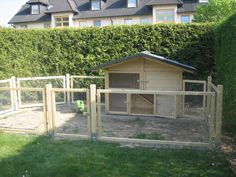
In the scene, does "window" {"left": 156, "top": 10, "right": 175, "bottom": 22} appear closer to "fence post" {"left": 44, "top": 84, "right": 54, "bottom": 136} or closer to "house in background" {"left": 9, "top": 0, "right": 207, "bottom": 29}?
"house in background" {"left": 9, "top": 0, "right": 207, "bottom": 29}

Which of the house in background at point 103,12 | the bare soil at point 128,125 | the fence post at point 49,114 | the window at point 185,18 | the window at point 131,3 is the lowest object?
the bare soil at point 128,125

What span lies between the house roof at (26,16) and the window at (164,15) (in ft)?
36.3

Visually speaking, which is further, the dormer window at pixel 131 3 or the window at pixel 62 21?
the window at pixel 62 21

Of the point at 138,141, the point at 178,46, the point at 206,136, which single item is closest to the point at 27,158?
the point at 138,141

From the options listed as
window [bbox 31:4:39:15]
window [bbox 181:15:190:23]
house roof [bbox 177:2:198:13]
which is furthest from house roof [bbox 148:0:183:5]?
window [bbox 31:4:39:15]

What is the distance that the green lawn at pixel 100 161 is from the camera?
14.1 feet

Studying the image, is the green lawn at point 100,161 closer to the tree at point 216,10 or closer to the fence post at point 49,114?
the fence post at point 49,114

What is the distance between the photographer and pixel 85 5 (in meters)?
26.5

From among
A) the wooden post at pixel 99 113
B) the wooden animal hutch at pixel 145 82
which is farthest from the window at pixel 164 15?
the wooden post at pixel 99 113

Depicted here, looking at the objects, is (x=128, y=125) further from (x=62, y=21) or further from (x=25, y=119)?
(x=62, y=21)

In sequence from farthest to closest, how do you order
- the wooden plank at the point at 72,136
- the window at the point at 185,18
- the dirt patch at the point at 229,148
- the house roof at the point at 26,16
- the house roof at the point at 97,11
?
the house roof at the point at 26,16 < the window at the point at 185,18 < the house roof at the point at 97,11 < the wooden plank at the point at 72,136 < the dirt patch at the point at 229,148

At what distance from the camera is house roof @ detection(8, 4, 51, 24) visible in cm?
2695

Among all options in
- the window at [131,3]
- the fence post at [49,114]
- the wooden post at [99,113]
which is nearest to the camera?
the wooden post at [99,113]

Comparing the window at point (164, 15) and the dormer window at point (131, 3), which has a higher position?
the dormer window at point (131, 3)
